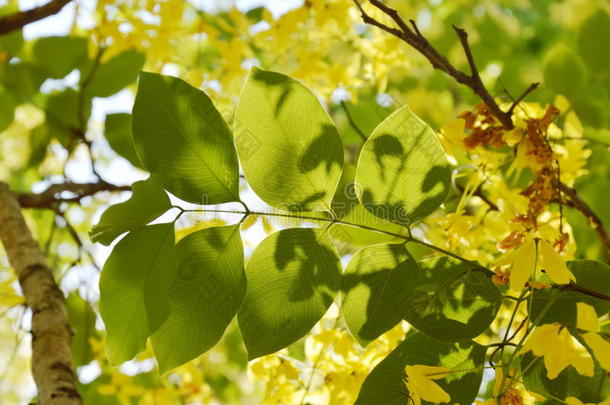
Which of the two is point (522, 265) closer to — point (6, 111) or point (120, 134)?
point (120, 134)

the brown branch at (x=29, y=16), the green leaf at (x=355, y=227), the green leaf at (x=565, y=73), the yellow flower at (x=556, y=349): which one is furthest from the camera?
the green leaf at (x=565, y=73)

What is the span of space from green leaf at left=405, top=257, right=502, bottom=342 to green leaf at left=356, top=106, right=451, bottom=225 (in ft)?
0.19

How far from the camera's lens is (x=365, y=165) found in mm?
576

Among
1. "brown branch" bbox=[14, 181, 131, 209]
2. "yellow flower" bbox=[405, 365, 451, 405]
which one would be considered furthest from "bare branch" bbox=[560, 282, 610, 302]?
"brown branch" bbox=[14, 181, 131, 209]

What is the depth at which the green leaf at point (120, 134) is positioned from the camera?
42.2 inches

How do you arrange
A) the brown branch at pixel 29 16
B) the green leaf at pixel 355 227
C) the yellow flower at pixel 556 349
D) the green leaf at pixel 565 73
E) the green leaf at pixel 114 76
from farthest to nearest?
the green leaf at pixel 114 76 → the green leaf at pixel 565 73 → the brown branch at pixel 29 16 → the green leaf at pixel 355 227 → the yellow flower at pixel 556 349

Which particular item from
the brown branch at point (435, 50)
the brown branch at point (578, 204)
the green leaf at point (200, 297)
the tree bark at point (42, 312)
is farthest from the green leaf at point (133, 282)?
the brown branch at point (578, 204)

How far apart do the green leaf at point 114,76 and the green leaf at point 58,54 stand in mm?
60

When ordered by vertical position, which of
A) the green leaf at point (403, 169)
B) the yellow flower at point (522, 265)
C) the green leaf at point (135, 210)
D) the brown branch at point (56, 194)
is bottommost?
the brown branch at point (56, 194)

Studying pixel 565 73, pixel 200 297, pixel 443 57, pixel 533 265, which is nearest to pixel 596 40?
pixel 565 73

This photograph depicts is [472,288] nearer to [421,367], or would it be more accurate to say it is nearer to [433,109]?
[421,367]

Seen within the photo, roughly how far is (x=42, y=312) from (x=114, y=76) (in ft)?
2.10

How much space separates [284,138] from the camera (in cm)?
58

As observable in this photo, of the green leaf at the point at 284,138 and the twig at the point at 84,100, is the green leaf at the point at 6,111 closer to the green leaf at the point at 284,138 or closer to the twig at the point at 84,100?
the twig at the point at 84,100
